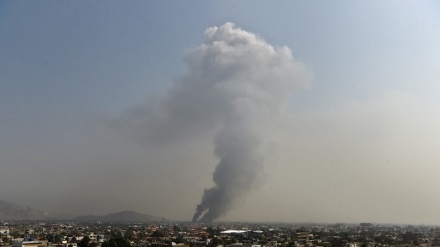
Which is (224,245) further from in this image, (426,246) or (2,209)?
(2,209)

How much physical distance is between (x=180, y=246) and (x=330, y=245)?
11426 mm

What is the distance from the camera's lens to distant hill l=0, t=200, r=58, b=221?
152750mm

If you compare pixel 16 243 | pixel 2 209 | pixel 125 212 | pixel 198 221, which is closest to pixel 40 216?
Result: pixel 2 209

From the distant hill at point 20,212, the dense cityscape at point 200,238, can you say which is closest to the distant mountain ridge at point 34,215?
the distant hill at point 20,212

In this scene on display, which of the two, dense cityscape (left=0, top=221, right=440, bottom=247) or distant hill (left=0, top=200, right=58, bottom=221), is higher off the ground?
distant hill (left=0, top=200, right=58, bottom=221)

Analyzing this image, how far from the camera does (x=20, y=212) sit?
158 metres

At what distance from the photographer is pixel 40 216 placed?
160 meters

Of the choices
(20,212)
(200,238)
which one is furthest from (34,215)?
(200,238)

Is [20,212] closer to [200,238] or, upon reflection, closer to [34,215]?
[34,215]

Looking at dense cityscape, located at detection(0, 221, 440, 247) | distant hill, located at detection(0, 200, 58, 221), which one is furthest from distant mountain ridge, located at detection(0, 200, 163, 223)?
dense cityscape, located at detection(0, 221, 440, 247)

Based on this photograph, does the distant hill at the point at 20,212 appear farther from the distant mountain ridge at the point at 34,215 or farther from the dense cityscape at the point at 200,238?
the dense cityscape at the point at 200,238

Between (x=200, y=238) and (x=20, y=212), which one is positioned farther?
(x=20, y=212)

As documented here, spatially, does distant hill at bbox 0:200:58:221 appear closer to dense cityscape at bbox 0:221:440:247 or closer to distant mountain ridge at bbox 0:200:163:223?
distant mountain ridge at bbox 0:200:163:223

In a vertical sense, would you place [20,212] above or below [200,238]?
above
